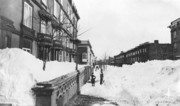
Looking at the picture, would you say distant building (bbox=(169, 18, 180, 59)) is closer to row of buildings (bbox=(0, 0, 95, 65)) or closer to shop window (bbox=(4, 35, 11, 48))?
row of buildings (bbox=(0, 0, 95, 65))

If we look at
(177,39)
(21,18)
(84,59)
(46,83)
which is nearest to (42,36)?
(21,18)

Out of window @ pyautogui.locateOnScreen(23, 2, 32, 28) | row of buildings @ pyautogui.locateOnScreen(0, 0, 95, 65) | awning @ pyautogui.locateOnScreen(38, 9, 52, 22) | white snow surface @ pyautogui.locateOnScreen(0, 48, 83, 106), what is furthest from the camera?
awning @ pyautogui.locateOnScreen(38, 9, 52, 22)

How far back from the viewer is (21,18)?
545 inches

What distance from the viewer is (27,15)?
1518cm

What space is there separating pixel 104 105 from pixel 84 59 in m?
47.4

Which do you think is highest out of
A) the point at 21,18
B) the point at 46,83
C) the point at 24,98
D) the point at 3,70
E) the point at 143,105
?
the point at 21,18

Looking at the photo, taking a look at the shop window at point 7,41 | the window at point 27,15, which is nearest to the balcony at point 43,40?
the window at point 27,15

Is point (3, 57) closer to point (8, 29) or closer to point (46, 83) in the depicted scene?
point (46, 83)

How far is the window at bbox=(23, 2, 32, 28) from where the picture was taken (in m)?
14.7

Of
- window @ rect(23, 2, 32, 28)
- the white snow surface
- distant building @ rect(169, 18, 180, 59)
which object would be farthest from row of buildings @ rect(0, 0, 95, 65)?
distant building @ rect(169, 18, 180, 59)

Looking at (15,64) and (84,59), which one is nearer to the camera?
(15,64)

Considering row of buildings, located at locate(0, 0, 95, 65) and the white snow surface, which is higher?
row of buildings, located at locate(0, 0, 95, 65)

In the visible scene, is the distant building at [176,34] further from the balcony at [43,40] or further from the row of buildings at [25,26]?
the balcony at [43,40]

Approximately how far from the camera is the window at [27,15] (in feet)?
48.1
